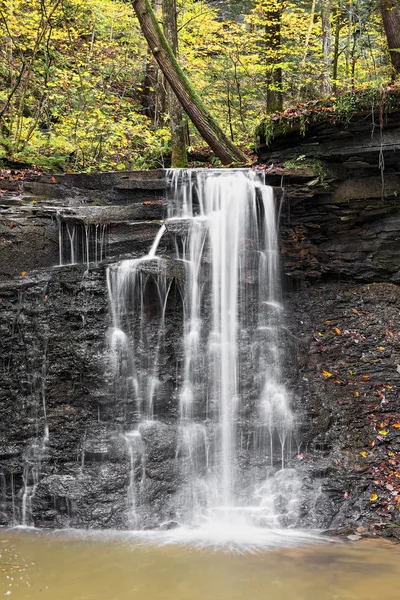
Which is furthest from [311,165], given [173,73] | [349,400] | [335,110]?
[173,73]

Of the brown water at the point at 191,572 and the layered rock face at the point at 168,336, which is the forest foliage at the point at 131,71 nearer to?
the layered rock face at the point at 168,336

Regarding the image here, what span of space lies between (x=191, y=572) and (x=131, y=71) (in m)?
15.1

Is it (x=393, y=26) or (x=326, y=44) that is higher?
(x=326, y=44)

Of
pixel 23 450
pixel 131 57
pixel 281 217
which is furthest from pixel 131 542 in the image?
Answer: pixel 131 57

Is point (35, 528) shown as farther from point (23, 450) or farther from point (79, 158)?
point (79, 158)

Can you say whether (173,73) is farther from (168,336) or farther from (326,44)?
(168,336)

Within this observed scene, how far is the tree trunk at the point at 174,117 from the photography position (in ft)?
40.9

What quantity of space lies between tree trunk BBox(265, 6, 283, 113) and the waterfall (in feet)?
18.6

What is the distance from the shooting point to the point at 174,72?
37.3 feet

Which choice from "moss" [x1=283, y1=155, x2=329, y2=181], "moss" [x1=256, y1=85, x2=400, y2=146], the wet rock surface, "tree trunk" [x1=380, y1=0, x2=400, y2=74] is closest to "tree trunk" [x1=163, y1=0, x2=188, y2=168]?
"moss" [x1=256, y1=85, x2=400, y2=146]

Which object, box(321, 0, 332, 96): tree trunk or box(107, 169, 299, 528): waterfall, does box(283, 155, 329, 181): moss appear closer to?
box(107, 169, 299, 528): waterfall

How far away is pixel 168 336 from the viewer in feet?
26.0

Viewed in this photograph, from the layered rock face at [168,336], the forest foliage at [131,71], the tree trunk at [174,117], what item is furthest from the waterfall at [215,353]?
the forest foliage at [131,71]

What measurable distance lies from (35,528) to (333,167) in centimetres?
718
